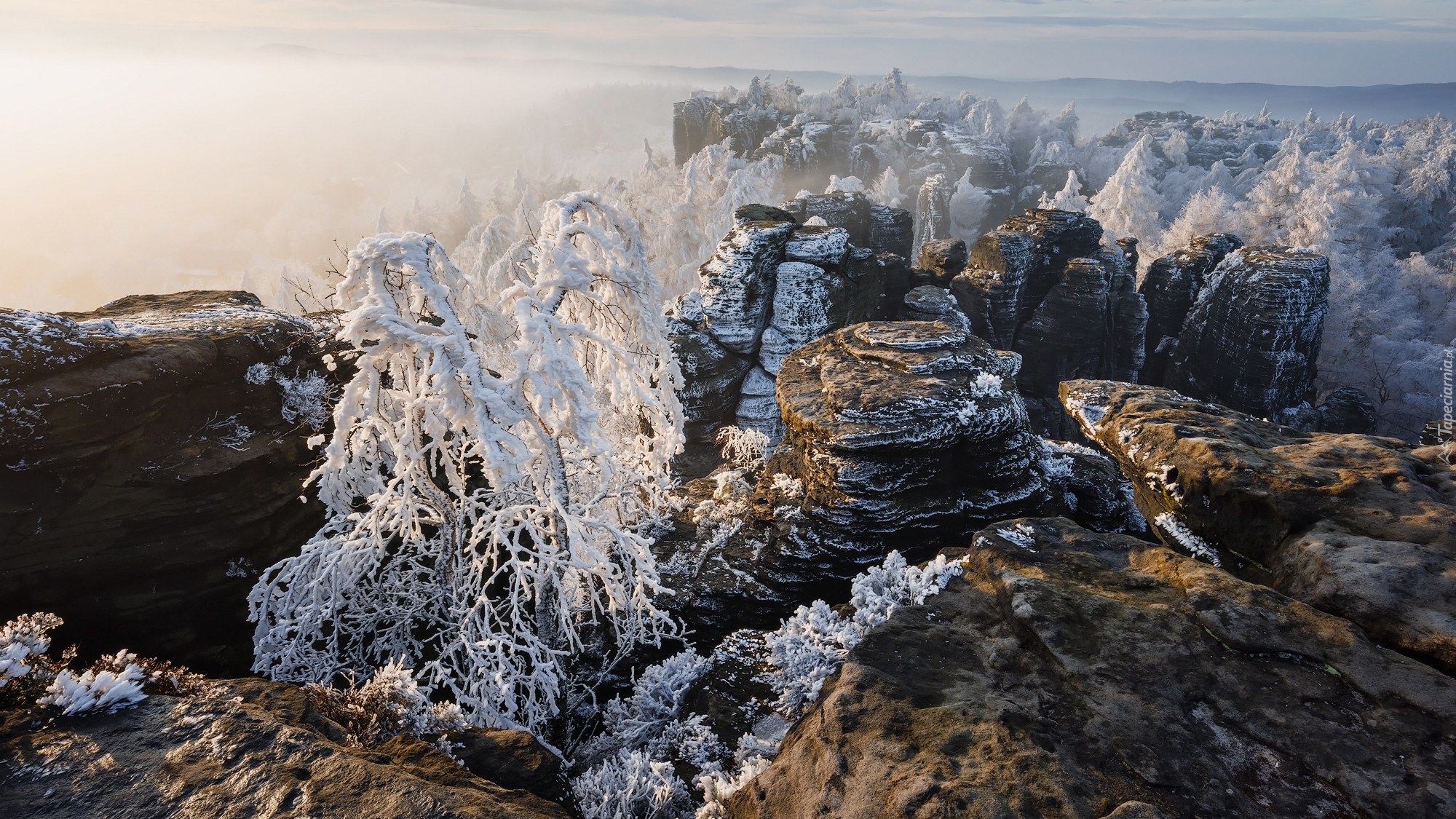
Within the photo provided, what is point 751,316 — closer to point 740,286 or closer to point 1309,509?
point 740,286

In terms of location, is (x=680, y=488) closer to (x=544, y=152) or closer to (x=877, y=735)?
(x=877, y=735)

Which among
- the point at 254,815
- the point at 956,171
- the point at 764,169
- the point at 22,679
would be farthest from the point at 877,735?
the point at 956,171

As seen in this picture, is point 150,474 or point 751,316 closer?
point 150,474

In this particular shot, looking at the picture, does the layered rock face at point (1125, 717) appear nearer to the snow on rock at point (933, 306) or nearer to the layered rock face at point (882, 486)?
the layered rock face at point (882, 486)

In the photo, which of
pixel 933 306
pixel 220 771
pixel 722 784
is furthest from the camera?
pixel 933 306

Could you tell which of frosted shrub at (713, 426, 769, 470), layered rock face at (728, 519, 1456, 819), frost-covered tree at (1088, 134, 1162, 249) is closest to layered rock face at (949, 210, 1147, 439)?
frosted shrub at (713, 426, 769, 470)

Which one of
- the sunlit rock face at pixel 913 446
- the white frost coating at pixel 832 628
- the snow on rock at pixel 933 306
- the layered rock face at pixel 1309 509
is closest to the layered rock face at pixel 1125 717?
the layered rock face at pixel 1309 509

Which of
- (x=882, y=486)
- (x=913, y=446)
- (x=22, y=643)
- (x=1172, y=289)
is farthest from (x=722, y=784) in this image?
(x=1172, y=289)
